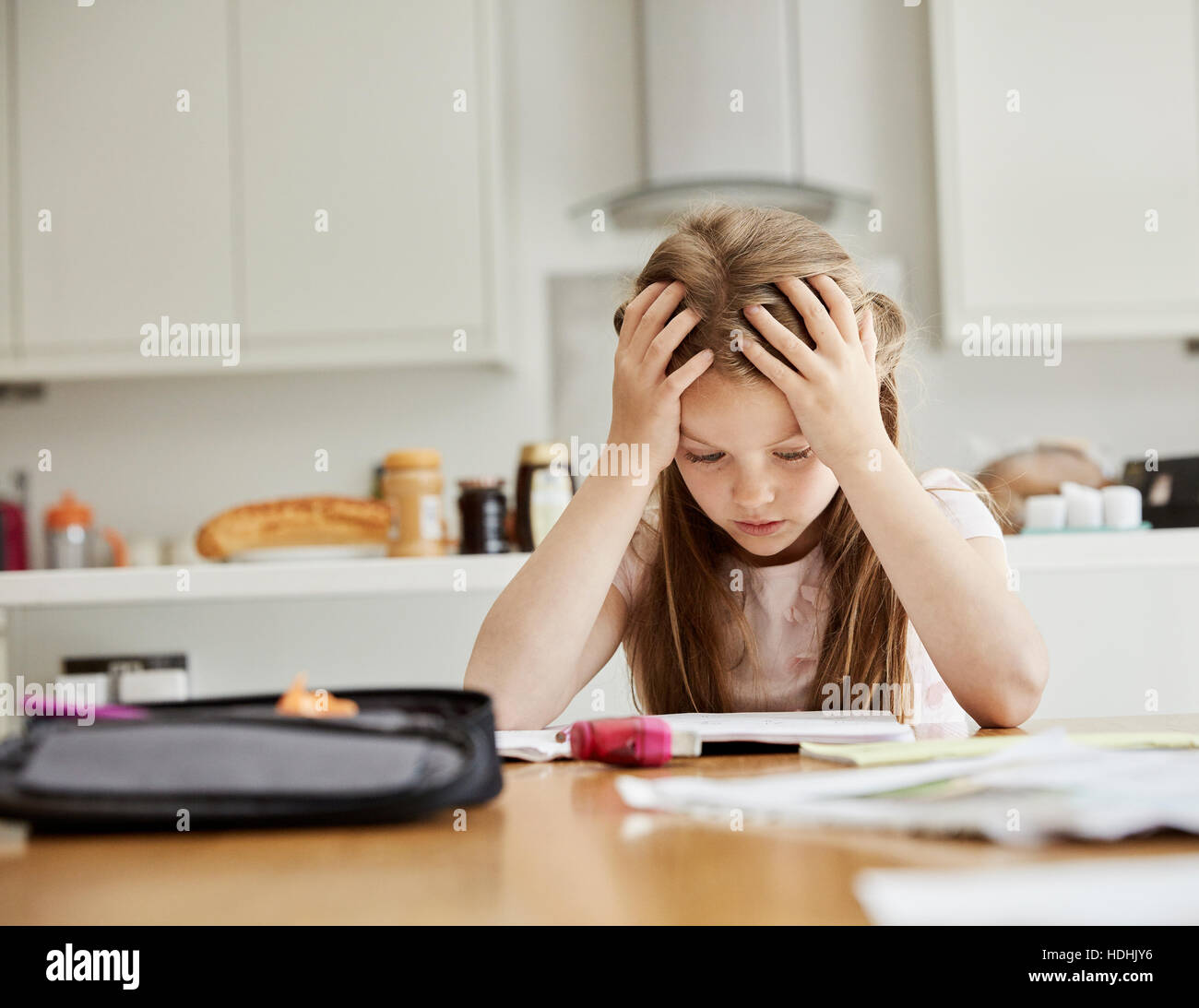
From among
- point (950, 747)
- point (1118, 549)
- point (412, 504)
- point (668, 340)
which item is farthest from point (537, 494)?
point (950, 747)

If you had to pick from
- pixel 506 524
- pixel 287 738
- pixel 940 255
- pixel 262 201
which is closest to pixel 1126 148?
pixel 940 255

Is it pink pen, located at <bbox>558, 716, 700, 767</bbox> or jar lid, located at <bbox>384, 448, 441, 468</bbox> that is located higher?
jar lid, located at <bbox>384, 448, 441, 468</bbox>

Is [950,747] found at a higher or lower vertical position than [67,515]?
lower

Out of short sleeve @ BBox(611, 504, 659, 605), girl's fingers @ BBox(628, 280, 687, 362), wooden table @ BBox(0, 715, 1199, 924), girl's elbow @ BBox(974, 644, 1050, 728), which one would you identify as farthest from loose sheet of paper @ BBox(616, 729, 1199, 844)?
short sleeve @ BBox(611, 504, 659, 605)

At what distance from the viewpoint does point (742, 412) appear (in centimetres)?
91

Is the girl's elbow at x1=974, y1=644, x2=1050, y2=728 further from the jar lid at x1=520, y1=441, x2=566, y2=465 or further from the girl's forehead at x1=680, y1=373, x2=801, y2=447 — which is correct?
the jar lid at x1=520, y1=441, x2=566, y2=465

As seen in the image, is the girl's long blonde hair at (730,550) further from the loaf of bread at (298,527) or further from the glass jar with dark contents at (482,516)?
the loaf of bread at (298,527)

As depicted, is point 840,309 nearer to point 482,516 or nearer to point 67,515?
point 482,516

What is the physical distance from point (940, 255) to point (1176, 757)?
203 centimetres

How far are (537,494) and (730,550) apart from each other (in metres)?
0.96

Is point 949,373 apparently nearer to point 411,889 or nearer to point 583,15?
point 583,15

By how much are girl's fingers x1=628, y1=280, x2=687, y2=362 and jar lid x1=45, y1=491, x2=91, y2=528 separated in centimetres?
202

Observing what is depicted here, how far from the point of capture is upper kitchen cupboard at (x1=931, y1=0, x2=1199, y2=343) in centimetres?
231

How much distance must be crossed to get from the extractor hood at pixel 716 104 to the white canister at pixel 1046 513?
80cm
